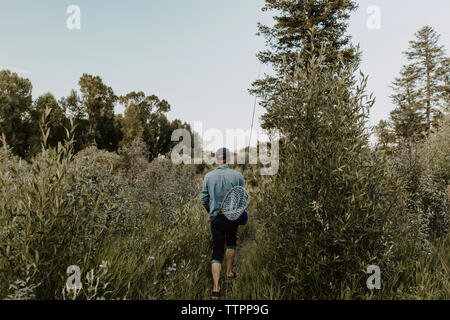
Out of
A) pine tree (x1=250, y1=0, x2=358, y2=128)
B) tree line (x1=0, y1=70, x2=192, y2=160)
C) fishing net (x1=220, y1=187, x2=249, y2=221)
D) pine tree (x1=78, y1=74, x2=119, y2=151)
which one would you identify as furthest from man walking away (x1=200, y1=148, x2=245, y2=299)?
pine tree (x1=78, y1=74, x2=119, y2=151)

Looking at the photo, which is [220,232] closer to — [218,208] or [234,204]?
[218,208]

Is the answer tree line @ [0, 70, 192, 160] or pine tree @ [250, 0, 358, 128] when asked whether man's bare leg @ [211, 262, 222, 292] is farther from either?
tree line @ [0, 70, 192, 160]

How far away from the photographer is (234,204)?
446 centimetres

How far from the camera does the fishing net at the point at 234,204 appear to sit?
4410 millimetres

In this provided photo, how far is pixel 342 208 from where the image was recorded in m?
3.27

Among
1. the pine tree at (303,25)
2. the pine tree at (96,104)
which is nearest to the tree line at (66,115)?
the pine tree at (96,104)

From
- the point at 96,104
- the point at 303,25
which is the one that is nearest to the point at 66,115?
the point at 96,104

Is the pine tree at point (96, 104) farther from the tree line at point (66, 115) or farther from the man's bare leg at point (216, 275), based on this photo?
the man's bare leg at point (216, 275)

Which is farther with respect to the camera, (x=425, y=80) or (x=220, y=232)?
(x=425, y=80)

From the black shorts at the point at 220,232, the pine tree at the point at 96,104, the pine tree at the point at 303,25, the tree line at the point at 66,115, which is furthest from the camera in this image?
the pine tree at the point at 96,104

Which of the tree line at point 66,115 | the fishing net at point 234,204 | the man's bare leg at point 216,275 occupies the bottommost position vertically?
the man's bare leg at point 216,275
